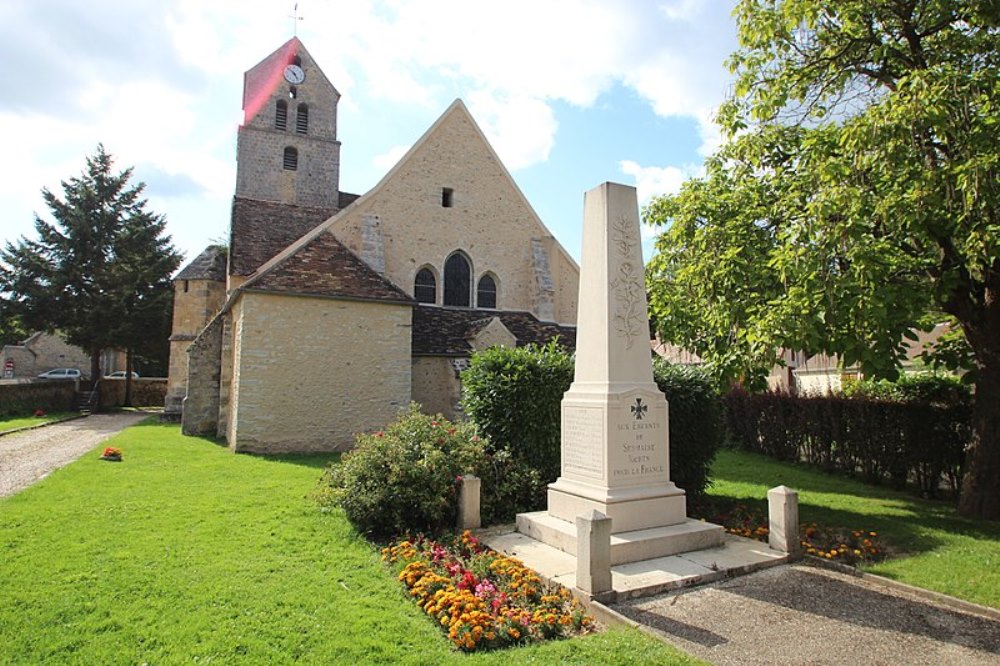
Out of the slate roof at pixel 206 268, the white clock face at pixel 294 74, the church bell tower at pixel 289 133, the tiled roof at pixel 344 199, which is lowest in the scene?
the slate roof at pixel 206 268

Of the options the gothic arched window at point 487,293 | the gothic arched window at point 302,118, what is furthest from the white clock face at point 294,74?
the gothic arched window at point 487,293

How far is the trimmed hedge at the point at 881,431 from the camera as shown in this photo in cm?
1102

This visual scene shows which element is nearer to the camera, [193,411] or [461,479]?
[461,479]

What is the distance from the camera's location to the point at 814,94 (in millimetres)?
9867

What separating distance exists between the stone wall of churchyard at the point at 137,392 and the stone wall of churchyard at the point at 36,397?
2.84m

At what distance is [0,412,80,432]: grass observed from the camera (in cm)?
2183

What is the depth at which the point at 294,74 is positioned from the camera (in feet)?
102

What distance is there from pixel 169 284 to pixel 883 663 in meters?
40.0

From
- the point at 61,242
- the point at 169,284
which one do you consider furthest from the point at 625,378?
the point at 61,242

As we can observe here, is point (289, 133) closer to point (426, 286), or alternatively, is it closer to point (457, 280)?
point (426, 286)

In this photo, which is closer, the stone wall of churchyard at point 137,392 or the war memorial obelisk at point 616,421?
the war memorial obelisk at point 616,421

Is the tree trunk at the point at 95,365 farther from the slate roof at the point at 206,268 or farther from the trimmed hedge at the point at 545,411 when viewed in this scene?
the trimmed hedge at the point at 545,411

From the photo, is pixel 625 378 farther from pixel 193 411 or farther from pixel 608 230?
pixel 193 411

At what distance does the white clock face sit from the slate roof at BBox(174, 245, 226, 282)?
10.4 m
